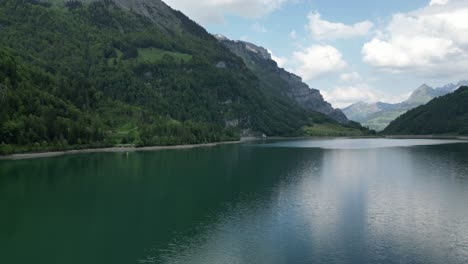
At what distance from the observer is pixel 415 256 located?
51.0m

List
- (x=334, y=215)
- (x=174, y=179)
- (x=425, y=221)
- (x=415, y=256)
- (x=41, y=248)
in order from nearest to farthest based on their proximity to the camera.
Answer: (x=415, y=256) < (x=41, y=248) < (x=425, y=221) < (x=334, y=215) < (x=174, y=179)

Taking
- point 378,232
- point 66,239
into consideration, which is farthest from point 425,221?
point 66,239

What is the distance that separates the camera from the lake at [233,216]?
5250cm

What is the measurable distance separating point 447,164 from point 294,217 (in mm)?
106099

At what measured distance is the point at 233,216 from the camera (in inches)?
2867

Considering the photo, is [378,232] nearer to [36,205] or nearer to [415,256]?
[415,256]

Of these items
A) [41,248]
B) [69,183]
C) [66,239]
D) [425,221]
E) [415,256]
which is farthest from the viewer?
[69,183]

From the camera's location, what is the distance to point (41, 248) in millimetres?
54750

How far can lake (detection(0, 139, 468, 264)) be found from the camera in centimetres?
5250

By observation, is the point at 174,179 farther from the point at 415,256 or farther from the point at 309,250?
the point at 415,256

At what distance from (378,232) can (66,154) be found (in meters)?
161

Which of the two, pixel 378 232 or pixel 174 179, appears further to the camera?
pixel 174 179

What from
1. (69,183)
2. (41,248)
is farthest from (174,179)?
(41,248)

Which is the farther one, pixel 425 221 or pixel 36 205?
pixel 36 205
